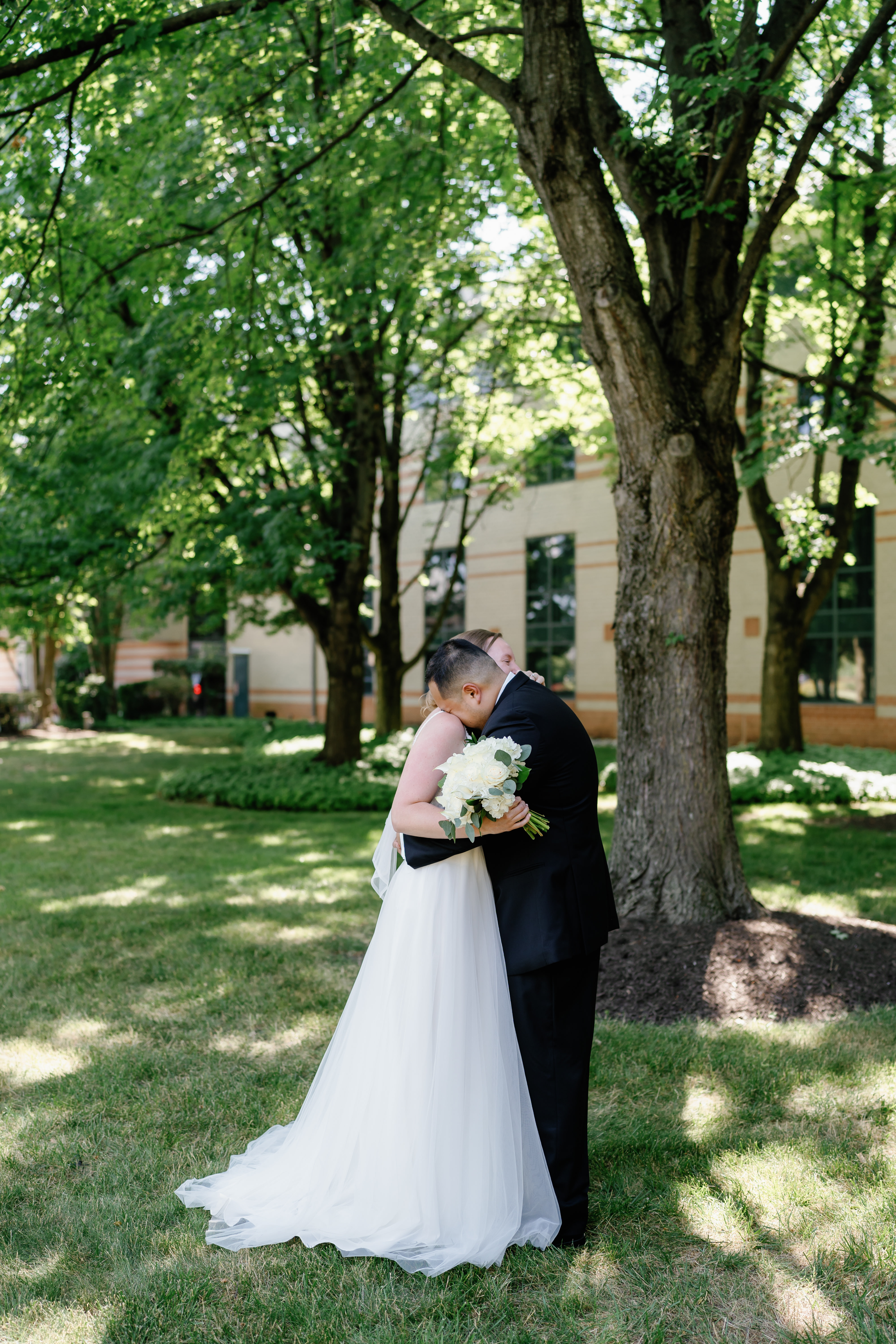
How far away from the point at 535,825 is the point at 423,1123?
1066 mm

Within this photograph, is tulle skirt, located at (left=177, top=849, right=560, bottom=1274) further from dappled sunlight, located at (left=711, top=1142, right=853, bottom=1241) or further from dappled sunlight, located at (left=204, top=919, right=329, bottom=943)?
dappled sunlight, located at (left=204, top=919, right=329, bottom=943)

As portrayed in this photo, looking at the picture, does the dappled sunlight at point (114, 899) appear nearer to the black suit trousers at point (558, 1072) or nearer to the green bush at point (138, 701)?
the black suit trousers at point (558, 1072)

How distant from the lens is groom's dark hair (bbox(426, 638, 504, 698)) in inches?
134

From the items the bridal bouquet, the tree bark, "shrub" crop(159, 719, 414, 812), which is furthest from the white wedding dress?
the tree bark

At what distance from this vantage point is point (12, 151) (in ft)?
23.6

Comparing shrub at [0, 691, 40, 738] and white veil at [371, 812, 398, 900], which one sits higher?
white veil at [371, 812, 398, 900]

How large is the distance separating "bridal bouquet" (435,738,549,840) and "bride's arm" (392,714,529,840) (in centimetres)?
15

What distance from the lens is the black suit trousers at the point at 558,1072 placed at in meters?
3.35

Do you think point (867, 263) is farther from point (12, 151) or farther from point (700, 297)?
point (12, 151)

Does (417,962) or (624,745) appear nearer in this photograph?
(417,962)

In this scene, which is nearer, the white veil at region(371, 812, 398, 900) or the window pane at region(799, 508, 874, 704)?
the white veil at region(371, 812, 398, 900)

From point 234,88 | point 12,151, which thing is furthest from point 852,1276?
point 234,88

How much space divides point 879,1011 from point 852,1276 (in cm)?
245

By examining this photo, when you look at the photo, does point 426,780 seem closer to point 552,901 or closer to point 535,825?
point 535,825
